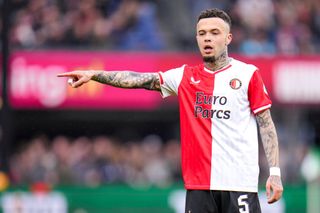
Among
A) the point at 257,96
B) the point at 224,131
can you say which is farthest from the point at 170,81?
the point at 257,96

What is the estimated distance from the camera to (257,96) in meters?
7.39

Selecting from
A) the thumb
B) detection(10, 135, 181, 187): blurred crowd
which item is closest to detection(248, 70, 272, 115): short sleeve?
the thumb

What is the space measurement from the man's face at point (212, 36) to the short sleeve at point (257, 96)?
1.04ft

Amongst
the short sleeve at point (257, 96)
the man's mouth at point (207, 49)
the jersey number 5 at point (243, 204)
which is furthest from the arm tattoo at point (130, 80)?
the jersey number 5 at point (243, 204)

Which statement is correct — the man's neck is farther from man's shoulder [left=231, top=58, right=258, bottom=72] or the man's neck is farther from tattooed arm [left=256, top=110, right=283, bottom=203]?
tattooed arm [left=256, top=110, right=283, bottom=203]

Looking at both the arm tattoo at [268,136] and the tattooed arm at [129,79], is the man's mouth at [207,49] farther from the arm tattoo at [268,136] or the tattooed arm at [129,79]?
the arm tattoo at [268,136]

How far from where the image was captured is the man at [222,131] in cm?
740

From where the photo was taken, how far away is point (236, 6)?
19516 mm

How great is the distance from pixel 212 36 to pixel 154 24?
11.5m

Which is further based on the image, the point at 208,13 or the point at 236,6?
the point at 236,6

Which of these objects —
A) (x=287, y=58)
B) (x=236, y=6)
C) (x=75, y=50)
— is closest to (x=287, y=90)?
(x=287, y=58)

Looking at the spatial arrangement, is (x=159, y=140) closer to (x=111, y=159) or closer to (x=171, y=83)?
(x=111, y=159)

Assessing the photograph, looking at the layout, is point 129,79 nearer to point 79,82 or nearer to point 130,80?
point 130,80

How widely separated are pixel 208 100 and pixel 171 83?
320 millimetres
